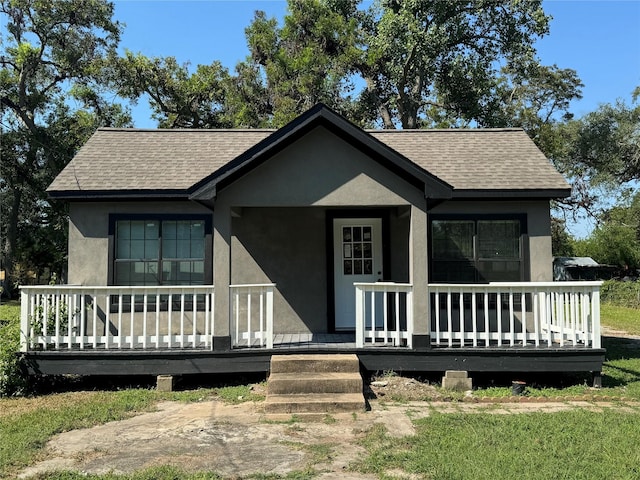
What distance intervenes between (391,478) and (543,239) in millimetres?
5932

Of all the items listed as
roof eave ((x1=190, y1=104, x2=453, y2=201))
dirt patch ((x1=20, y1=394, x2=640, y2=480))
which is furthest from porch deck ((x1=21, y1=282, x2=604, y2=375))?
roof eave ((x1=190, y1=104, x2=453, y2=201))

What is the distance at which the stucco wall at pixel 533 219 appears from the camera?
8.52 meters

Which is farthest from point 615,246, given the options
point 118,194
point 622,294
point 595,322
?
point 118,194

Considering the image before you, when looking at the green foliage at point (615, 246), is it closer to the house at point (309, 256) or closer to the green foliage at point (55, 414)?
the house at point (309, 256)

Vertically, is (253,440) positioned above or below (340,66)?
below

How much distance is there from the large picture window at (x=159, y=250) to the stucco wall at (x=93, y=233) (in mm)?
158

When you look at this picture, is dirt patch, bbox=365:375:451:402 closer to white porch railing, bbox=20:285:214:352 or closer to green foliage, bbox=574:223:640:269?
white porch railing, bbox=20:285:214:352

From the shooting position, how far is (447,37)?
70.3 ft

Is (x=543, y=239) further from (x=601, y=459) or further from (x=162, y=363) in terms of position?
(x=162, y=363)

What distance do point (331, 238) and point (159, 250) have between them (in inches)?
123

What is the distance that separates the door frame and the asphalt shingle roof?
1290 mm

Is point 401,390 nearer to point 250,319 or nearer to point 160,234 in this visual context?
point 250,319

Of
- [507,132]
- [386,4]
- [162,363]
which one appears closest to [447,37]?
[386,4]

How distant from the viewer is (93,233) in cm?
844
